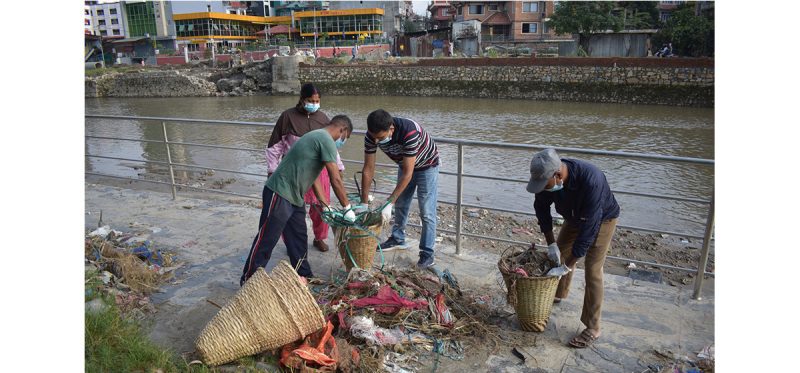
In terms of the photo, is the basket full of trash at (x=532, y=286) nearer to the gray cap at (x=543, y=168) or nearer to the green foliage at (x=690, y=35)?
the gray cap at (x=543, y=168)

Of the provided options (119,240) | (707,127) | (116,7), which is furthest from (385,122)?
(116,7)

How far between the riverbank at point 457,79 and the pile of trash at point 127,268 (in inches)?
906

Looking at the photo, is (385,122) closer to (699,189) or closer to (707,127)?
(699,189)

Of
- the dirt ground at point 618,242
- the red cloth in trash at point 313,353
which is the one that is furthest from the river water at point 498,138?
the red cloth in trash at point 313,353

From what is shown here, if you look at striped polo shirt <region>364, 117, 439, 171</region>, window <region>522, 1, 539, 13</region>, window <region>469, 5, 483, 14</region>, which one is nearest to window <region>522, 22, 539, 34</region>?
window <region>522, 1, 539, 13</region>

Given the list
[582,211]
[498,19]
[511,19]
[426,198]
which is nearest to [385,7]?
[498,19]

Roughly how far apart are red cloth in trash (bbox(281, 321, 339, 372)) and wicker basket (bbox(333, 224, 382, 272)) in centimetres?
90

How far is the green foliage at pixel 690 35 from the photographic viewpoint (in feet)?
76.3

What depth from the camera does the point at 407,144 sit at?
3580mm

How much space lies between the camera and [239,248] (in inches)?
180

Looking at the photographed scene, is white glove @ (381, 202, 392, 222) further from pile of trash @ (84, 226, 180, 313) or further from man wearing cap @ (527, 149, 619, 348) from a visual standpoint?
pile of trash @ (84, 226, 180, 313)

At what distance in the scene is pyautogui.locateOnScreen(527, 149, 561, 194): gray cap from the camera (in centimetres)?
269

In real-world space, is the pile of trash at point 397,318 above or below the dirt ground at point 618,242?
above

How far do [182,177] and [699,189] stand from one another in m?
9.59
